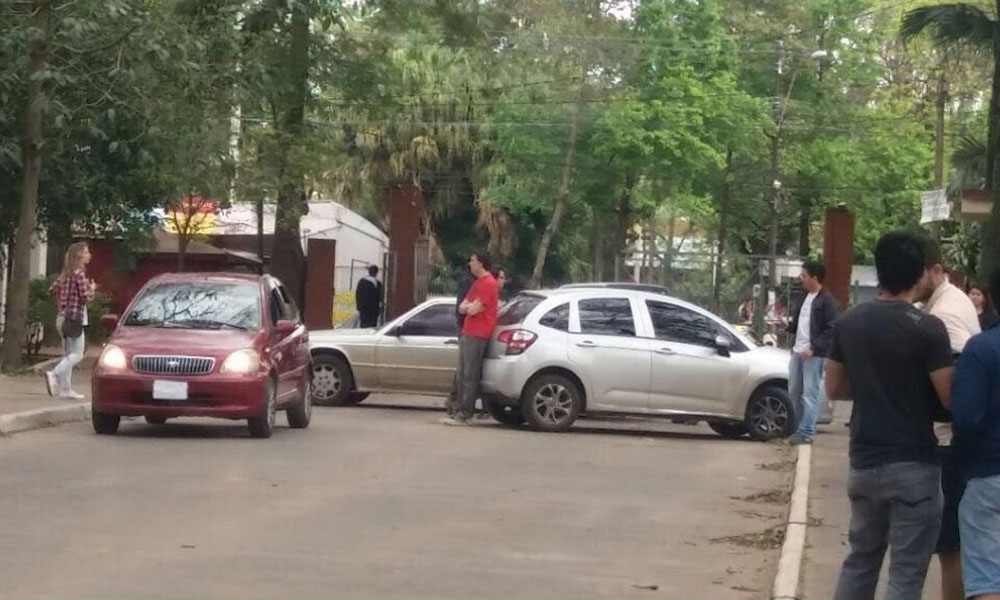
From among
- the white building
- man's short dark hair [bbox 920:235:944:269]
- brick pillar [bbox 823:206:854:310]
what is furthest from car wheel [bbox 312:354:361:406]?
the white building

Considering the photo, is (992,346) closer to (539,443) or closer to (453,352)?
(539,443)

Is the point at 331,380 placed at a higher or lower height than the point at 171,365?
lower

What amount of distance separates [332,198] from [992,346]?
4522 centimetres

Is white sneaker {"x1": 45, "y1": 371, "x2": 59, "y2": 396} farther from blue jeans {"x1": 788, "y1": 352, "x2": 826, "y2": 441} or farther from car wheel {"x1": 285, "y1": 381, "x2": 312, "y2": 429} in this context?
blue jeans {"x1": 788, "y1": 352, "x2": 826, "y2": 441}

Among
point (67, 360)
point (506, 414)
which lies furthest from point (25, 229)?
point (506, 414)

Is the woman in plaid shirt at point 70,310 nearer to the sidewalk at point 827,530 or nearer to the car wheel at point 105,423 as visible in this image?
the car wheel at point 105,423

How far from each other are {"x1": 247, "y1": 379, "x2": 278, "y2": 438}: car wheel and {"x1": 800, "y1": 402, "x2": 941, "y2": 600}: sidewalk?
17.2 ft

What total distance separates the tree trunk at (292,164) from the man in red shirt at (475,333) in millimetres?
10779

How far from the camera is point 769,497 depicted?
13.6m

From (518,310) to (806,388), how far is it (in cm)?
366

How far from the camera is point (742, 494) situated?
1378 cm

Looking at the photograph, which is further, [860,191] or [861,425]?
[860,191]

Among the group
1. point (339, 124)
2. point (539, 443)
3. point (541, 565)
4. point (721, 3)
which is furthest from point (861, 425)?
point (721, 3)

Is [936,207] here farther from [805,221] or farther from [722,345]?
[805,221]
